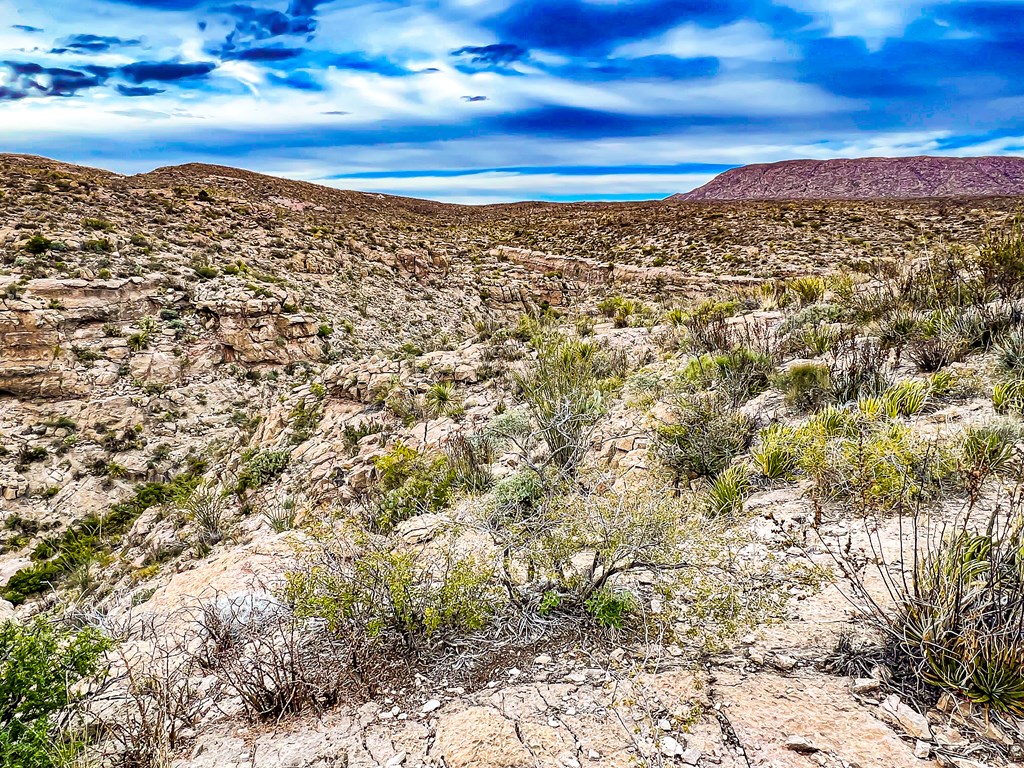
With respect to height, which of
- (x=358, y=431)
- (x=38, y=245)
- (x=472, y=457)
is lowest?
(x=358, y=431)

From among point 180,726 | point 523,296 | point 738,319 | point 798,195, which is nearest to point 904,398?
point 738,319

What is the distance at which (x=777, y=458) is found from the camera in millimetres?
3748

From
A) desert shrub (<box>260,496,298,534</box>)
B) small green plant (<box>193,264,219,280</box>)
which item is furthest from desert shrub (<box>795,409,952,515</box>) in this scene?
small green plant (<box>193,264,219,280</box>)

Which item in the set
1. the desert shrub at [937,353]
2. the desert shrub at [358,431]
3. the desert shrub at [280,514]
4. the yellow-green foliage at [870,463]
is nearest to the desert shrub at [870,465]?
the yellow-green foliage at [870,463]

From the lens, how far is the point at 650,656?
7.39 feet

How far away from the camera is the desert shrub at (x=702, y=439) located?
13.4 ft

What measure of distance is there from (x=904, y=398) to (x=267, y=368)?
1220 cm

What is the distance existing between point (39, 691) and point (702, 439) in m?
4.33

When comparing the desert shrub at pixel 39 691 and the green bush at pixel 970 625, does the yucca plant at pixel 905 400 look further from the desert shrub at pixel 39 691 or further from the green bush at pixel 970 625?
the desert shrub at pixel 39 691

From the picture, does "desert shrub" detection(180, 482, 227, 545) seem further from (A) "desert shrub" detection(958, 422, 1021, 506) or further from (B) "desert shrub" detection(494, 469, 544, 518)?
(A) "desert shrub" detection(958, 422, 1021, 506)

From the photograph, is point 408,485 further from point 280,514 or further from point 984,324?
point 984,324

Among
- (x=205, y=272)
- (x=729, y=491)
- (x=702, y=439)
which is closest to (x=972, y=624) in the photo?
(x=729, y=491)

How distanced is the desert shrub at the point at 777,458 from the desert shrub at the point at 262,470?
614 centimetres

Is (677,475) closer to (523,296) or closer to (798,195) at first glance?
(523,296)
